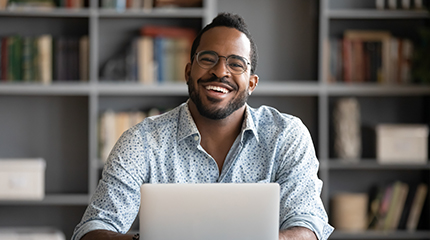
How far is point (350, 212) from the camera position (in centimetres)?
303

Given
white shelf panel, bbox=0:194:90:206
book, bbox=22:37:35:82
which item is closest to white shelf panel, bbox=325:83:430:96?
white shelf panel, bbox=0:194:90:206

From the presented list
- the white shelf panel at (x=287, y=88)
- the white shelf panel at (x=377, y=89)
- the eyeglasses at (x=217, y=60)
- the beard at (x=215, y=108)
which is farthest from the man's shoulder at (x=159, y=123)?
the white shelf panel at (x=377, y=89)

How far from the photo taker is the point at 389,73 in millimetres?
3025

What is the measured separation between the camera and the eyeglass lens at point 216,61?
5.15 ft

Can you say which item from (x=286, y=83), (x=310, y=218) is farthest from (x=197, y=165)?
(x=286, y=83)

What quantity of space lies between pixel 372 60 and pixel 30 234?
2262mm

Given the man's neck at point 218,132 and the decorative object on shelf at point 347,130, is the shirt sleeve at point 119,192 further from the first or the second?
the decorative object on shelf at point 347,130

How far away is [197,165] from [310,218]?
394 millimetres

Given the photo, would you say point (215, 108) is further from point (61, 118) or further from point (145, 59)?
point (61, 118)

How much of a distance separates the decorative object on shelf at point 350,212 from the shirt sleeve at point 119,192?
181cm

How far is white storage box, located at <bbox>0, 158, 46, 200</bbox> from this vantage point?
2.84 meters

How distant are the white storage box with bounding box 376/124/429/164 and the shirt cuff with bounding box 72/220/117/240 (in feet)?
6.63

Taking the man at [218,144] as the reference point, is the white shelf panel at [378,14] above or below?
above

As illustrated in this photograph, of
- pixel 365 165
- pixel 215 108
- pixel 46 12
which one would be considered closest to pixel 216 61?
pixel 215 108
